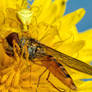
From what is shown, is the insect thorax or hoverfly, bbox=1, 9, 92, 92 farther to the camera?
the insect thorax

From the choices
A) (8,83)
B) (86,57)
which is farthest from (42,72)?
(86,57)

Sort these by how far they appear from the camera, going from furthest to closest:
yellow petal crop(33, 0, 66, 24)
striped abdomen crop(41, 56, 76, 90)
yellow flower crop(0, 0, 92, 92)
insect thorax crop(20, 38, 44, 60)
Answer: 1. yellow petal crop(33, 0, 66, 24)
2. yellow flower crop(0, 0, 92, 92)
3. insect thorax crop(20, 38, 44, 60)
4. striped abdomen crop(41, 56, 76, 90)

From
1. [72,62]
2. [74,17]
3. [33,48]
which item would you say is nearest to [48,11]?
[74,17]

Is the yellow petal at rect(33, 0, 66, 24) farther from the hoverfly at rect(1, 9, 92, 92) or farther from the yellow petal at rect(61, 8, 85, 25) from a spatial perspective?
the hoverfly at rect(1, 9, 92, 92)

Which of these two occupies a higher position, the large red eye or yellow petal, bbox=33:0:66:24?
Answer: yellow petal, bbox=33:0:66:24

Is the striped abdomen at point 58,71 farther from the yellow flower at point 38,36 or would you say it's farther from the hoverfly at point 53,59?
the yellow flower at point 38,36

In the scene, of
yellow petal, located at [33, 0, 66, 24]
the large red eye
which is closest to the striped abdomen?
the large red eye

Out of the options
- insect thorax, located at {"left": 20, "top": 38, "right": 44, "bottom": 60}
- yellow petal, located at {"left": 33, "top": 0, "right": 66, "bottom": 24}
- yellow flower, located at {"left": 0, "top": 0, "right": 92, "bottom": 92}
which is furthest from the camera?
yellow petal, located at {"left": 33, "top": 0, "right": 66, "bottom": 24}
